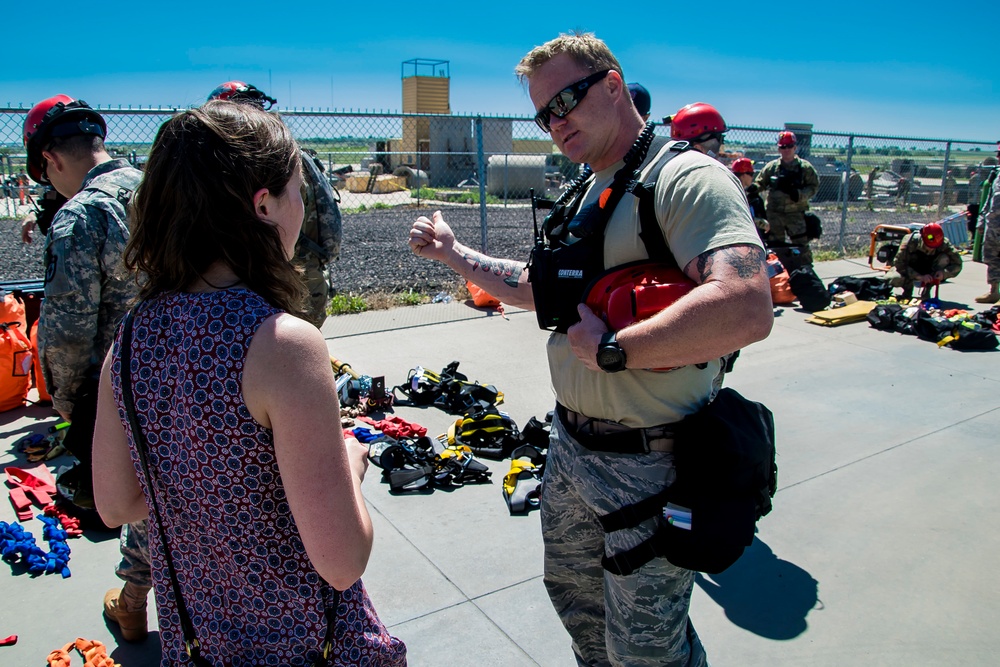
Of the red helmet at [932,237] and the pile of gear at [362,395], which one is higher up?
the red helmet at [932,237]

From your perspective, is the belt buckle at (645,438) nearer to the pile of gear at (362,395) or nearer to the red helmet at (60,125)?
the red helmet at (60,125)

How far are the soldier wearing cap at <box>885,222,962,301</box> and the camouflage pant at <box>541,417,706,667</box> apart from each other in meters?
8.00

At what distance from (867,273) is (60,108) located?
35.3ft

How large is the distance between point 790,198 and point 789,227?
0.38m

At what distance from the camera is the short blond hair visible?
6.54 ft

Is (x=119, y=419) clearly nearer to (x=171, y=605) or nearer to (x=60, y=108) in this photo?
(x=171, y=605)

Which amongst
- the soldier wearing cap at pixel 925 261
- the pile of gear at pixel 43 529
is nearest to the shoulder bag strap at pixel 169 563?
the pile of gear at pixel 43 529

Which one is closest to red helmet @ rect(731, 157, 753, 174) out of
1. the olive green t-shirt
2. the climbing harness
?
the climbing harness

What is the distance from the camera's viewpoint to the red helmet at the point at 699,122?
16.5ft

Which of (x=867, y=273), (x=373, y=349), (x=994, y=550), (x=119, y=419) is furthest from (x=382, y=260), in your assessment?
(x=119, y=419)

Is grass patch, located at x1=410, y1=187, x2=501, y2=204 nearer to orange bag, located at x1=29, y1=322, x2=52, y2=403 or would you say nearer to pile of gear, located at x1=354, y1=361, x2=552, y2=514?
pile of gear, located at x1=354, y1=361, x2=552, y2=514

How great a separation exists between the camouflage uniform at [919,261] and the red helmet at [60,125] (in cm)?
864

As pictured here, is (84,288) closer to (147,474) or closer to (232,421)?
(147,474)

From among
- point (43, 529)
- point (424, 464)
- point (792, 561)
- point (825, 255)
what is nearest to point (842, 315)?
point (825, 255)
